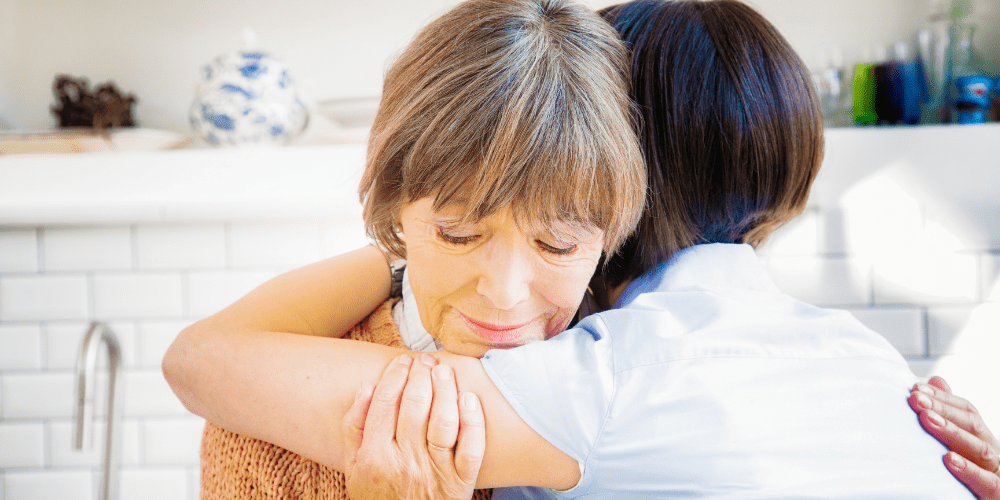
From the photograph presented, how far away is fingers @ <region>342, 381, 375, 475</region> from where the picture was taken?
58cm

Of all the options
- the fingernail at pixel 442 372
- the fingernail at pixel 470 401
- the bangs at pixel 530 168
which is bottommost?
the fingernail at pixel 470 401

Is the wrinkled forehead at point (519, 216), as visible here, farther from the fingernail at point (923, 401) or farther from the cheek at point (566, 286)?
the fingernail at point (923, 401)

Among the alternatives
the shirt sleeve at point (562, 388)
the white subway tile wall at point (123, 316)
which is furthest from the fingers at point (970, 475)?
the white subway tile wall at point (123, 316)

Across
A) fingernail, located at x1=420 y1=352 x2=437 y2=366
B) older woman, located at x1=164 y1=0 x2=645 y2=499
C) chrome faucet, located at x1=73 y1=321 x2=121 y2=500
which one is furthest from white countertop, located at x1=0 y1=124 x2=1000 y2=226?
fingernail, located at x1=420 y1=352 x2=437 y2=366

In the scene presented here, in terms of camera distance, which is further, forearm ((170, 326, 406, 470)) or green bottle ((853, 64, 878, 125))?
green bottle ((853, 64, 878, 125))

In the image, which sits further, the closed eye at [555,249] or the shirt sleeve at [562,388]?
A: the closed eye at [555,249]

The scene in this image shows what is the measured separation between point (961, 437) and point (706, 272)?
29 cm

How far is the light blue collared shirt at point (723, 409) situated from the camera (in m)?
0.54

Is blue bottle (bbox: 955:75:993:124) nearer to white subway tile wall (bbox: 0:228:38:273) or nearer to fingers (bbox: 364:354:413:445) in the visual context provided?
fingers (bbox: 364:354:413:445)

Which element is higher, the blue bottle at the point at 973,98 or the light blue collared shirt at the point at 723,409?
the blue bottle at the point at 973,98

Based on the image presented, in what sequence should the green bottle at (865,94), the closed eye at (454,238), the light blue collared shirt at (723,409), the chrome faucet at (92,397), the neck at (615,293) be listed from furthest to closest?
the green bottle at (865,94) < the chrome faucet at (92,397) < the neck at (615,293) < the closed eye at (454,238) < the light blue collared shirt at (723,409)

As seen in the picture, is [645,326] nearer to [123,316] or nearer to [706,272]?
[706,272]

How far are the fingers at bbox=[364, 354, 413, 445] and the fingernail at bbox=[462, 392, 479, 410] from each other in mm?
58

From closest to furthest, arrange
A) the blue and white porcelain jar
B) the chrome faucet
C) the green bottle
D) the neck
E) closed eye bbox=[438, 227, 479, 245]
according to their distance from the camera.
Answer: closed eye bbox=[438, 227, 479, 245] < the neck < the chrome faucet < the blue and white porcelain jar < the green bottle
